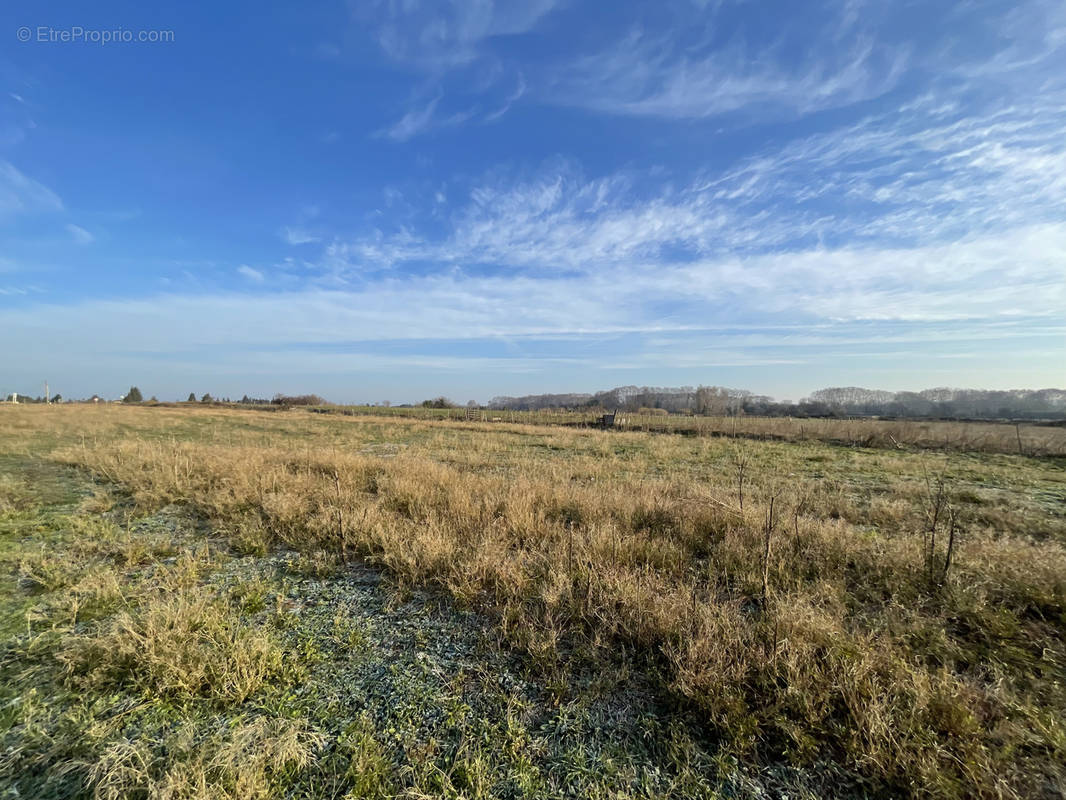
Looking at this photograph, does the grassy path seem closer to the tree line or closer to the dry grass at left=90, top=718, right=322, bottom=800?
the dry grass at left=90, top=718, right=322, bottom=800

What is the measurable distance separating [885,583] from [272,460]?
42.4 feet

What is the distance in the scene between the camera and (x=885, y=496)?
374 inches

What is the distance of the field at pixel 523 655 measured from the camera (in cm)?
227

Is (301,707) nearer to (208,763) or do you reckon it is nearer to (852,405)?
(208,763)

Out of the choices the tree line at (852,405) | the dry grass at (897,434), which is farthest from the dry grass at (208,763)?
the tree line at (852,405)

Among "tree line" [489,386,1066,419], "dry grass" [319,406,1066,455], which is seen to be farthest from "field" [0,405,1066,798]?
"tree line" [489,386,1066,419]

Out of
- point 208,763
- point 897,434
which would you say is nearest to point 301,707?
point 208,763

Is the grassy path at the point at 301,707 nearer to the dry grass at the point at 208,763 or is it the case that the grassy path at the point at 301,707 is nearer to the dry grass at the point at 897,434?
the dry grass at the point at 208,763

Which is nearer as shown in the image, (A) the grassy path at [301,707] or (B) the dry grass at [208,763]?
(B) the dry grass at [208,763]

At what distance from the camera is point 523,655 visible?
131 inches

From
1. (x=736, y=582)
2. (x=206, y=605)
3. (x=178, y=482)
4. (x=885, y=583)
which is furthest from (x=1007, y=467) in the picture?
(x=178, y=482)

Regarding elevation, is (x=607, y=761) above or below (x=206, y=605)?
below

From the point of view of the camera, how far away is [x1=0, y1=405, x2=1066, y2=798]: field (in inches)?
89.4

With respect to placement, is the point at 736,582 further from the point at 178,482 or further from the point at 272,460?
the point at 272,460
